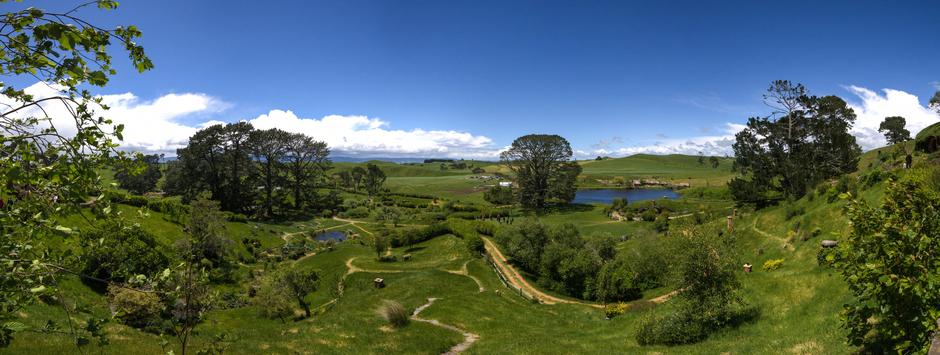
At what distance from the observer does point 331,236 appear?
7900cm

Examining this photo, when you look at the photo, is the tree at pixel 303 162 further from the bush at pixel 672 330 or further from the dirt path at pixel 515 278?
the bush at pixel 672 330

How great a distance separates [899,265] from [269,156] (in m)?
102

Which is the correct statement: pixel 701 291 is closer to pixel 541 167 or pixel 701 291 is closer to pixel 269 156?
pixel 541 167

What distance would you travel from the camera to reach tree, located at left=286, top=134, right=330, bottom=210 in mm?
99875

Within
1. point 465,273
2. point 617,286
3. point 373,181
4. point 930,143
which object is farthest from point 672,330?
→ point 373,181

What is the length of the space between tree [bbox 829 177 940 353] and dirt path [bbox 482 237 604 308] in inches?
1297

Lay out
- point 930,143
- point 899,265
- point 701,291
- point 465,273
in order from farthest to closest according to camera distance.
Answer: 1. point 465,273
2. point 930,143
3. point 701,291
4. point 899,265

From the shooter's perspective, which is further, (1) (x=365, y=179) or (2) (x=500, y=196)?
(1) (x=365, y=179)

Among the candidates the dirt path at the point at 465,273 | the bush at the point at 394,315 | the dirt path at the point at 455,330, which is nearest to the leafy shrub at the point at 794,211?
the dirt path at the point at 465,273

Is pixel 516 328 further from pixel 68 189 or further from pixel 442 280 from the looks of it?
pixel 68 189

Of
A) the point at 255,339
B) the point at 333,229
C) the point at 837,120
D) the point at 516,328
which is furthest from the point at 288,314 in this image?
the point at 837,120

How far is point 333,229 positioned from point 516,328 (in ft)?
205

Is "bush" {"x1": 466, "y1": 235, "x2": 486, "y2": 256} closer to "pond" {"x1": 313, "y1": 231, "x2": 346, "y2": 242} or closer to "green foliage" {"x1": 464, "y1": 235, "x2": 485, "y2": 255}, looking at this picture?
"green foliage" {"x1": 464, "y1": 235, "x2": 485, "y2": 255}

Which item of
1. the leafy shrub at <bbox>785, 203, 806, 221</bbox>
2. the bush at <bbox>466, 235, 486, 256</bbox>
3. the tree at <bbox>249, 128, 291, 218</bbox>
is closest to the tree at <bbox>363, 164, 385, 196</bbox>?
the tree at <bbox>249, 128, 291, 218</bbox>
